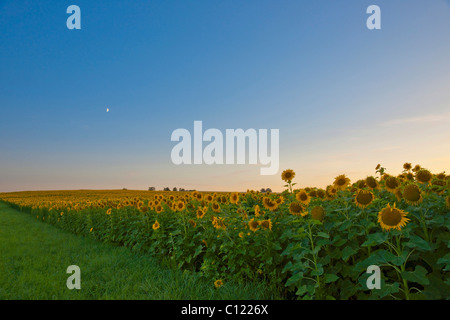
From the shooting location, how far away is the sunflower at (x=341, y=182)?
4508 millimetres

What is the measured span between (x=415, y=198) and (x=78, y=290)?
17.0 ft

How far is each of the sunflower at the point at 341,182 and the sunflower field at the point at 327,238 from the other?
0.01 meters

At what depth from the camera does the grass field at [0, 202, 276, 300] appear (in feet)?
14.2

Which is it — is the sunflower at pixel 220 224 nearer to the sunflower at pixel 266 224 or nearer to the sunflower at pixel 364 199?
the sunflower at pixel 266 224

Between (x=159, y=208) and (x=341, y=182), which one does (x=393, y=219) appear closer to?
(x=341, y=182)

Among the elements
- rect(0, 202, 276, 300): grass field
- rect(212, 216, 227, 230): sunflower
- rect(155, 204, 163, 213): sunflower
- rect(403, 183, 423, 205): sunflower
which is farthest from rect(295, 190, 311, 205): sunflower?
rect(155, 204, 163, 213): sunflower

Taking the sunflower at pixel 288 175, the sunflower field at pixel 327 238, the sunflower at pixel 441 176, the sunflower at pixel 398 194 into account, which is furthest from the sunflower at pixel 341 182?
the sunflower at pixel 441 176

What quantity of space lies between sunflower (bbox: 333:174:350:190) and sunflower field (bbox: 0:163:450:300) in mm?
14

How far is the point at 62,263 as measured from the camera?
23.0 ft

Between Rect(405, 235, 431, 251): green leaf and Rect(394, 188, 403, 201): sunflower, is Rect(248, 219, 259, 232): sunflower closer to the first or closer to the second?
Rect(394, 188, 403, 201): sunflower
